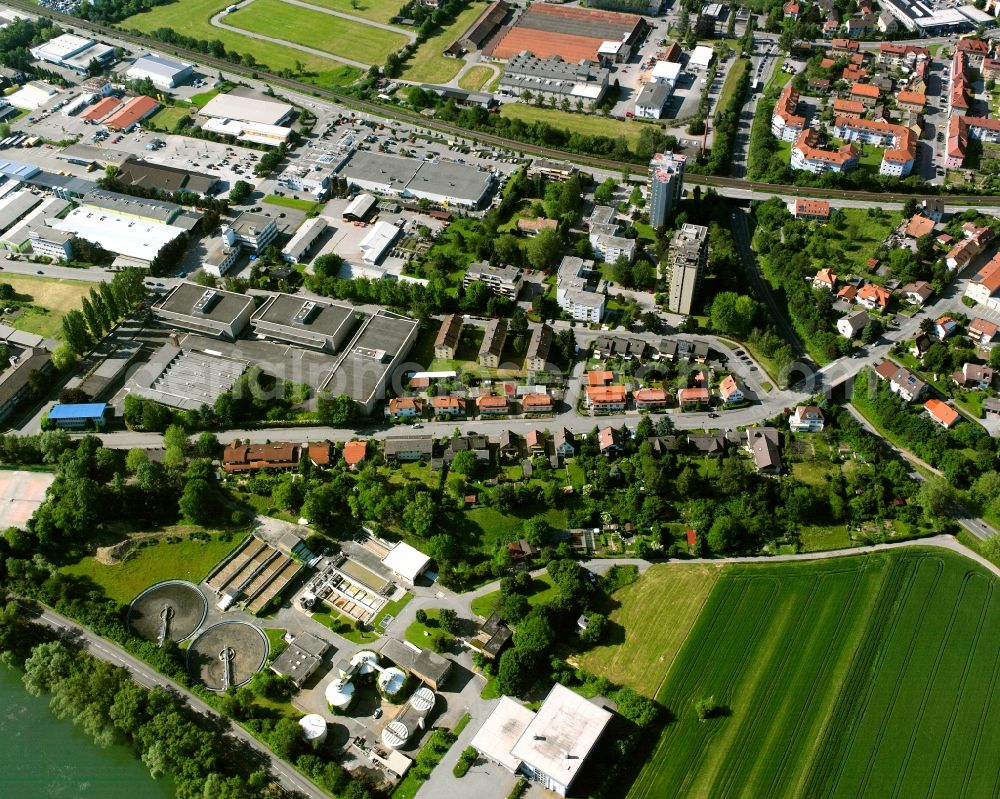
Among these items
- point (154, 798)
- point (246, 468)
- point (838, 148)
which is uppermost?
point (838, 148)

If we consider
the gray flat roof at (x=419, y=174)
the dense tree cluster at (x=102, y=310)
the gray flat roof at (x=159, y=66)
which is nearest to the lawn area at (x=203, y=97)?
the gray flat roof at (x=159, y=66)

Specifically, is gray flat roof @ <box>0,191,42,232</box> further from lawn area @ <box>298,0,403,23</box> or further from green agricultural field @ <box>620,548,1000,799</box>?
green agricultural field @ <box>620,548,1000,799</box>

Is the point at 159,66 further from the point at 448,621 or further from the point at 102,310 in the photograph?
the point at 448,621

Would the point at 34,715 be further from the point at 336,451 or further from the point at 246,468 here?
the point at 336,451

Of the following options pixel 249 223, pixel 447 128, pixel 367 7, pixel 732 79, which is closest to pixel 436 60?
pixel 447 128

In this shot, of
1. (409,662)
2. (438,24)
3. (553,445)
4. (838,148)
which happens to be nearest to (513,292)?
(553,445)

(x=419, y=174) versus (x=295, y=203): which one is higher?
(x=419, y=174)
